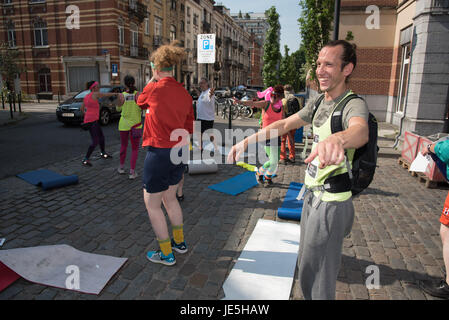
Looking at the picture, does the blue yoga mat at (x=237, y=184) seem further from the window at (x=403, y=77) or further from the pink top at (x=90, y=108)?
the window at (x=403, y=77)

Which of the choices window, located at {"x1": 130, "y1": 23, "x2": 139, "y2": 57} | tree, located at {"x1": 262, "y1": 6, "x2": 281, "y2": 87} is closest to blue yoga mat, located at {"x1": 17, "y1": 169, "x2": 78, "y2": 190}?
tree, located at {"x1": 262, "y1": 6, "x2": 281, "y2": 87}

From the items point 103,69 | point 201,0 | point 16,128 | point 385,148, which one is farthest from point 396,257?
point 201,0

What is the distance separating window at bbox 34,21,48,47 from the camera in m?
29.7

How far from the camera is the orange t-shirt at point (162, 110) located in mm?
3018

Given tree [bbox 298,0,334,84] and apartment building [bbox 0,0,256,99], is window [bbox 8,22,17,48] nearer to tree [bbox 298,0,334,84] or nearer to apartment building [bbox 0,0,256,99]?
apartment building [bbox 0,0,256,99]

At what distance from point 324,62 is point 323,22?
10.1 metres

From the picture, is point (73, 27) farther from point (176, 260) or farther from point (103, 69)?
point (176, 260)

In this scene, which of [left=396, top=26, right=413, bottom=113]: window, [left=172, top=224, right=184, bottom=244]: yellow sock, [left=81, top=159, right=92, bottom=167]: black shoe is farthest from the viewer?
[left=396, top=26, right=413, bottom=113]: window

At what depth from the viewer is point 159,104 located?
3.01 meters

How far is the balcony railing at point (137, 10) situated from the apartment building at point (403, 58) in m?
21.4

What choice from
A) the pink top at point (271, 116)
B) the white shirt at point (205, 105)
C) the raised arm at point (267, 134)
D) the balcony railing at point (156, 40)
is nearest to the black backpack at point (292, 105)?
the pink top at point (271, 116)

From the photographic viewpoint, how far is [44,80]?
99.7 ft

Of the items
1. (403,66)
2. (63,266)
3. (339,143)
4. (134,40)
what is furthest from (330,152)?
(134,40)

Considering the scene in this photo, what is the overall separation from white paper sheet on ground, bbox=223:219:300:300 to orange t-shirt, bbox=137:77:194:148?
149 centimetres
